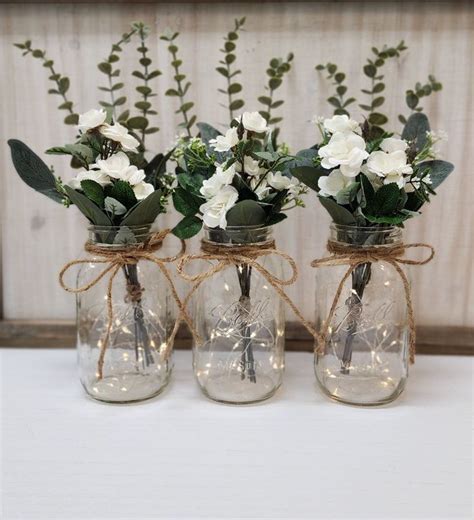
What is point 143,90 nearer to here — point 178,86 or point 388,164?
point 178,86

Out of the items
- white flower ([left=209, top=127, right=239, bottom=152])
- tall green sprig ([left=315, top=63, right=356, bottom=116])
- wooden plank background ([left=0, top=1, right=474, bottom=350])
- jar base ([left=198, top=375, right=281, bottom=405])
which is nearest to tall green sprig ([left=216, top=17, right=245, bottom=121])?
wooden plank background ([left=0, top=1, right=474, bottom=350])

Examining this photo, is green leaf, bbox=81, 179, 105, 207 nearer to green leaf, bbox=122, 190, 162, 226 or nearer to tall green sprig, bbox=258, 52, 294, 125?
green leaf, bbox=122, 190, 162, 226

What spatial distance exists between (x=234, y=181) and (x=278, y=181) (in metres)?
0.06

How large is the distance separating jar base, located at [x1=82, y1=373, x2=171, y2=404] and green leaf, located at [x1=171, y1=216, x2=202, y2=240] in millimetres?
249

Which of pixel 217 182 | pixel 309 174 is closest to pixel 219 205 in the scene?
pixel 217 182

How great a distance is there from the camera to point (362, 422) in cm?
82

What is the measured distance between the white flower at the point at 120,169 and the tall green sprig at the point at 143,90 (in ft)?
0.54

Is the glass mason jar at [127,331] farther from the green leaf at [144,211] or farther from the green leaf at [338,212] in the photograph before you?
the green leaf at [338,212]

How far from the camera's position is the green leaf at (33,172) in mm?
864

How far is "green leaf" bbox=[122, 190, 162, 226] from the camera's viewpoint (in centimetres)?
80

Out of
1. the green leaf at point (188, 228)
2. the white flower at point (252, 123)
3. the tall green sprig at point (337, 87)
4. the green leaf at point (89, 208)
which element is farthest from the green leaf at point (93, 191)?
the tall green sprig at point (337, 87)

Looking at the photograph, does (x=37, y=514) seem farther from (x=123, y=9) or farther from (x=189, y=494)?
(x=123, y=9)

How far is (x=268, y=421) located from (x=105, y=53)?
27.9 inches

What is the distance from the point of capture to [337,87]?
1026mm
